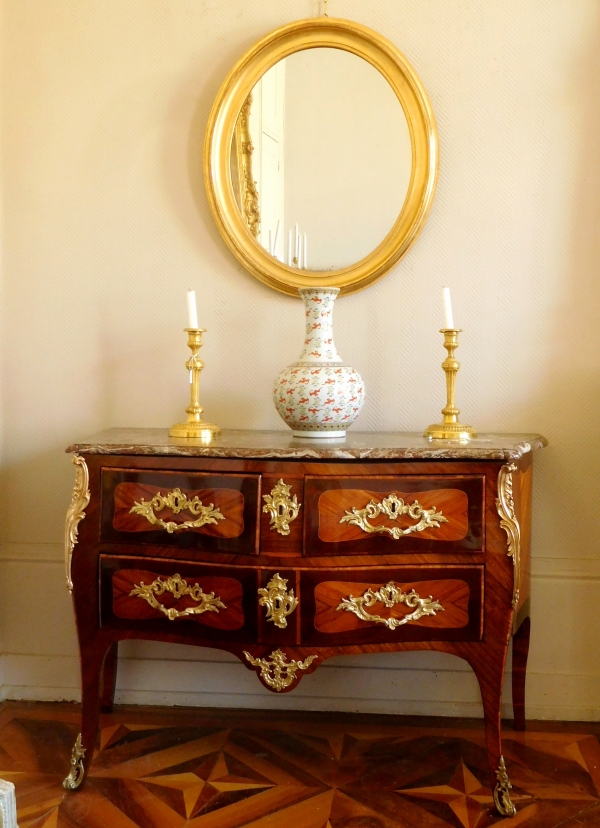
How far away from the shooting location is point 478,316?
2.15m

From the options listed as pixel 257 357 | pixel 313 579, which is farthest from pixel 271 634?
pixel 257 357

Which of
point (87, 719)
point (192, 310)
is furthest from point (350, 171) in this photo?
point (87, 719)

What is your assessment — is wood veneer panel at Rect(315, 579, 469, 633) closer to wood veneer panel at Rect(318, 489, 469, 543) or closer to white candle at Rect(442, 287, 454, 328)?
wood veneer panel at Rect(318, 489, 469, 543)

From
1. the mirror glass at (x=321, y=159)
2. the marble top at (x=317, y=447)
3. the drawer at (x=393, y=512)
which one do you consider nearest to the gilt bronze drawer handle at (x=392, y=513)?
the drawer at (x=393, y=512)

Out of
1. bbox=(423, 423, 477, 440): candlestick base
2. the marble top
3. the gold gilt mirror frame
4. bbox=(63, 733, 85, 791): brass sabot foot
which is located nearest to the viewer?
the marble top

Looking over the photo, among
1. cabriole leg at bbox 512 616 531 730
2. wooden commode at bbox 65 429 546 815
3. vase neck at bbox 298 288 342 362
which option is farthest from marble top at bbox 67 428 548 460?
cabriole leg at bbox 512 616 531 730

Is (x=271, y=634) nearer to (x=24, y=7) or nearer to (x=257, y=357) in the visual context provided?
(x=257, y=357)

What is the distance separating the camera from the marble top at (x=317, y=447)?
164 centimetres

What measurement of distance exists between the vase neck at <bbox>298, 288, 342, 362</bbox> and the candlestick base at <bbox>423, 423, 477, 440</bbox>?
0.30m

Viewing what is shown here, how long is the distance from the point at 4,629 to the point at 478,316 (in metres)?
1.73

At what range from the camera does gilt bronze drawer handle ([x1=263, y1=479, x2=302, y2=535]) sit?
1.65 m

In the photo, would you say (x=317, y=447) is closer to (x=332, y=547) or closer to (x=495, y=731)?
(x=332, y=547)

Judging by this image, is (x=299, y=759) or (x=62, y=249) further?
(x=62, y=249)

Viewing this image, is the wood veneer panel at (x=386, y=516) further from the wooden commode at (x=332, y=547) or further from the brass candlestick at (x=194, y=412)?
the brass candlestick at (x=194, y=412)
